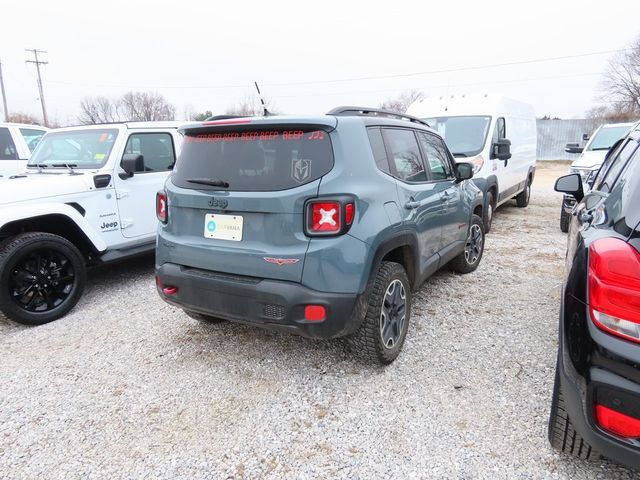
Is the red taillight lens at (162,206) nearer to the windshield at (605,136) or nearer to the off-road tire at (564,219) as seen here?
the off-road tire at (564,219)

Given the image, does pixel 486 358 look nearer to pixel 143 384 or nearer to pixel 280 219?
pixel 280 219

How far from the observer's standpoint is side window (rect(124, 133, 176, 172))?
15.9 ft

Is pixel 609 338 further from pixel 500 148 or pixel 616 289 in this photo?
pixel 500 148

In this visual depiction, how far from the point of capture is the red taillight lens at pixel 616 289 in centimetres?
152

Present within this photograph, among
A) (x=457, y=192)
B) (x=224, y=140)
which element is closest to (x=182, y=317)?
(x=224, y=140)

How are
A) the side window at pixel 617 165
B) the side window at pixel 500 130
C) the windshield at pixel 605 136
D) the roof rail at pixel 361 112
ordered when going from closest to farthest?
the side window at pixel 617 165 < the roof rail at pixel 361 112 < the side window at pixel 500 130 < the windshield at pixel 605 136

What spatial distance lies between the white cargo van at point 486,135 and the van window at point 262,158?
4.36 meters

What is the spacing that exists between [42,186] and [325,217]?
3118 millimetres

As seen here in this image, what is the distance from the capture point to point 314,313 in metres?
2.44

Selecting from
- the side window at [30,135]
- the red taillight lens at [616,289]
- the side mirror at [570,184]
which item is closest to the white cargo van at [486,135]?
the side mirror at [570,184]

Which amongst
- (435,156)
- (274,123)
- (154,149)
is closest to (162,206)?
(274,123)

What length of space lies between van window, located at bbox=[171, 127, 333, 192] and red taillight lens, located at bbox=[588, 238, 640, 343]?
1.45 m

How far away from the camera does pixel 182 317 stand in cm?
390

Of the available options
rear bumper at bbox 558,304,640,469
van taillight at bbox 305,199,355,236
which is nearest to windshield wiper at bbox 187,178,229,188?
van taillight at bbox 305,199,355,236
